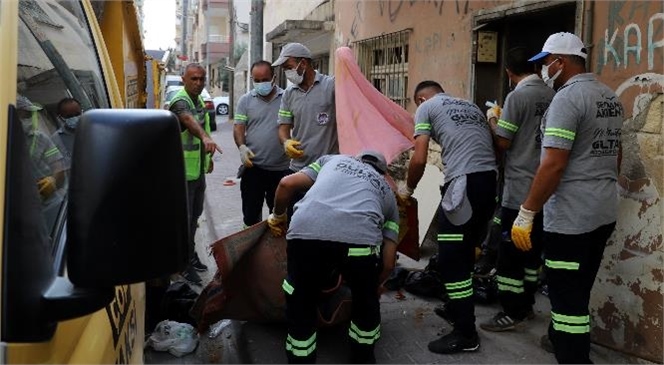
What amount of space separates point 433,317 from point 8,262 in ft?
11.6

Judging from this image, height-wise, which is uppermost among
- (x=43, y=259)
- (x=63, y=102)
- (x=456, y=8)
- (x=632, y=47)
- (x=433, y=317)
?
(x=456, y=8)

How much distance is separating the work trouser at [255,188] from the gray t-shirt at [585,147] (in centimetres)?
248

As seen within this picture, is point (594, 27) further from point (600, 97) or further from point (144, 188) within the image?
point (144, 188)

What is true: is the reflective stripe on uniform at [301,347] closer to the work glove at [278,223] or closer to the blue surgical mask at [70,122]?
the work glove at [278,223]

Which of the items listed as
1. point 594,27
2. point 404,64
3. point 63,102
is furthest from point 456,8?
point 63,102

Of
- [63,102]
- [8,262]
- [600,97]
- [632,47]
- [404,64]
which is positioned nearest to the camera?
[8,262]

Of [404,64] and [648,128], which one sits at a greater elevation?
[404,64]

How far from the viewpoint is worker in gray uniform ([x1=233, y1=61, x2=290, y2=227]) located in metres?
5.06

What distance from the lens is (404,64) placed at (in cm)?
723

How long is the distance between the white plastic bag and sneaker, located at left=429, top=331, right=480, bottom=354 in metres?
1.43

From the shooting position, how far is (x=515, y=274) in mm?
4043

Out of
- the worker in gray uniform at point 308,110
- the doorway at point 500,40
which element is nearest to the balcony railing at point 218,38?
the doorway at point 500,40

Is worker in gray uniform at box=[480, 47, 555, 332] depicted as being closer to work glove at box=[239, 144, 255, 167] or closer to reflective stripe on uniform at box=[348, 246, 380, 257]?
reflective stripe on uniform at box=[348, 246, 380, 257]

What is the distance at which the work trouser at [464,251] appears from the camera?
3662 millimetres
